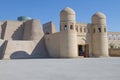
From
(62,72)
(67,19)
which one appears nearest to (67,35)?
(67,19)

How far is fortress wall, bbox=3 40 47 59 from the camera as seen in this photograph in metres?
27.5

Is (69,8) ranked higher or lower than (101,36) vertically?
higher

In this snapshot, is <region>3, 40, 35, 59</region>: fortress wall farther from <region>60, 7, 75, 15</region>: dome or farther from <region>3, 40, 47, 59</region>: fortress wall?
<region>60, 7, 75, 15</region>: dome

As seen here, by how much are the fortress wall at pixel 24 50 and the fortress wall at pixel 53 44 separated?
990 mm

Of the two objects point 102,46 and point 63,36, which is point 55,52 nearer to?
point 63,36

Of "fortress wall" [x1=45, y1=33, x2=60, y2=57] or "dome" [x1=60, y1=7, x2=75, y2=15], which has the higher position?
"dome" [x1=60, y1=7, x2=75, y2=15]

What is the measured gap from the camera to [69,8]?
93.1 feet

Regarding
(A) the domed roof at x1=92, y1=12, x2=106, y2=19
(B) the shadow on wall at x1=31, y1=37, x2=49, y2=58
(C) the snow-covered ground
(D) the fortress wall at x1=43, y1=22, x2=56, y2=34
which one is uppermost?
(A) the domed roof at x1=92, y1=12, x2=106, y2=19

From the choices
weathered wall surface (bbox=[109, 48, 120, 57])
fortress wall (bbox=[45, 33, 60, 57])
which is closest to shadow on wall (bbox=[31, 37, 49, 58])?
fortress wall (bbox=[45, 33, 60, 57])

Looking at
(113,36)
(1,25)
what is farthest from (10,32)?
(113,36)

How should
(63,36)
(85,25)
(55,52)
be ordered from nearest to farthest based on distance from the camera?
(63,36), (55,52), (85,25)

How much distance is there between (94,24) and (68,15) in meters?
5.26

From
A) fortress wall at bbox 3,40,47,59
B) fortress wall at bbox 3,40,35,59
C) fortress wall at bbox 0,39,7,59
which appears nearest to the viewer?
fortress wall at bbox 3,40,35,59

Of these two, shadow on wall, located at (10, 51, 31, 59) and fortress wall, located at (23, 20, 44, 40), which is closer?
shadow on wall, located at (10, 51, 31, 59)
